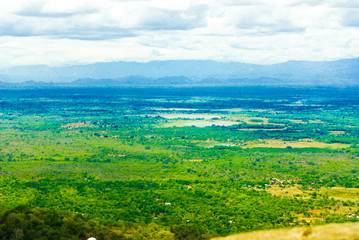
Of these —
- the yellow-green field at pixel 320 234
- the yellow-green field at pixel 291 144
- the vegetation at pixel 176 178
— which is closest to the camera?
the yellow-green field at pixel 320 234

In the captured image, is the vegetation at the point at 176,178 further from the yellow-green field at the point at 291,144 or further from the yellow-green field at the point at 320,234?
the yellow-green field at the point at 320,234

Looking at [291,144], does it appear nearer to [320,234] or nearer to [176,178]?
[176,178]

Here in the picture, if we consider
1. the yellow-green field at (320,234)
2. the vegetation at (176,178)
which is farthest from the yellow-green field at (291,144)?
the yellow-green field at (320,234)

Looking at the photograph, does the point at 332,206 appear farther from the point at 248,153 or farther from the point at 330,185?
the point at 248,153

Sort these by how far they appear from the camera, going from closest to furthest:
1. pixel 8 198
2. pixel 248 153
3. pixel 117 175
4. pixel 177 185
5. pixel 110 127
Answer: pixel 8 198 → pixel 177 185 → pixel 117 175 → pixel 248 153 → pixel 110 127

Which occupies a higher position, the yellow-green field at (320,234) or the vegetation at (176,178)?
the yellow-green field at (320,234)

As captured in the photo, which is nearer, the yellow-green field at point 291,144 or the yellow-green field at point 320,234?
the yellow-green field at point 320,234

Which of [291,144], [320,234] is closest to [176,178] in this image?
[291,144]

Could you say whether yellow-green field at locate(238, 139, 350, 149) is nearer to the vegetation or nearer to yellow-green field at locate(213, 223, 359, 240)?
the vegetation

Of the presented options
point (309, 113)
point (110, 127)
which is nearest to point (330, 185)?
point (110, 127)
